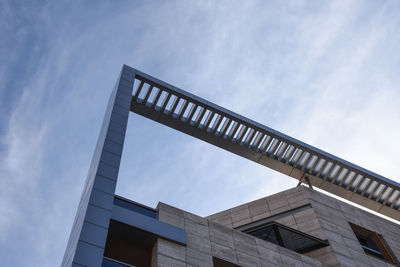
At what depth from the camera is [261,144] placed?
1248 inches

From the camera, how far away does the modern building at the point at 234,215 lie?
1690 centimetres

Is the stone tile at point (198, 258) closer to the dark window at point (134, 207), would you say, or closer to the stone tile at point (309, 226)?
the dark window at point (134, 207)

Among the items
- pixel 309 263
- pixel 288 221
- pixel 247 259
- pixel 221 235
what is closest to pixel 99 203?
pixel 221 235

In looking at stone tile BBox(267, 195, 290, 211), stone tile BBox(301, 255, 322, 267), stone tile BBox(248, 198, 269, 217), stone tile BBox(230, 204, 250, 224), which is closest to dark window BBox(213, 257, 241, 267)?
stone tile BBox(301, 255, 322, 267)

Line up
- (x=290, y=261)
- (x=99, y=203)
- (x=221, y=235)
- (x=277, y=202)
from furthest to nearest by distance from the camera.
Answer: (x=277, y=202)
(x=290, y=261)
(x=221, y=235)
(x=99, y=203)

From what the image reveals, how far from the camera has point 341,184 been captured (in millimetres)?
33156

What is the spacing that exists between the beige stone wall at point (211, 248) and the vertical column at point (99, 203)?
8.65 feet

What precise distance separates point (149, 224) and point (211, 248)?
114 inches

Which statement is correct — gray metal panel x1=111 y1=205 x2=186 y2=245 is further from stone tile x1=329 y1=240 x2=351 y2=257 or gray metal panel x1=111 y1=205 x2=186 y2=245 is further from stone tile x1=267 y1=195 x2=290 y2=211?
stone tile x1=267 y1=195 x2=290 y2=211

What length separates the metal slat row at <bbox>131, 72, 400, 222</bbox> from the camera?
1161 inches

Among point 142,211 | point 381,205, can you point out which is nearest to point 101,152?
point 142,211

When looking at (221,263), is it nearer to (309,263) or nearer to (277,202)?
(309,263)

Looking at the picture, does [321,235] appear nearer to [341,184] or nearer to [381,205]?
[341,184]

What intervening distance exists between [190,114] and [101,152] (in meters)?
11.6
